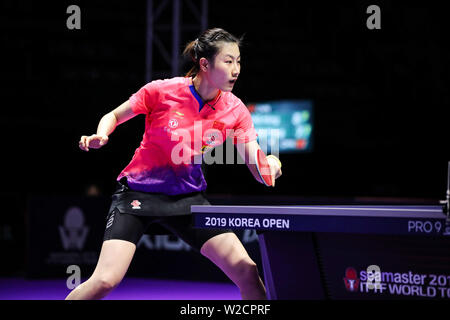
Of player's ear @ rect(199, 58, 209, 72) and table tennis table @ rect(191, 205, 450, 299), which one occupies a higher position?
player's ear @ rect(199, 58, 209, 72)

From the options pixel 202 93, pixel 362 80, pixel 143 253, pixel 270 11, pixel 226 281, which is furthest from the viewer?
pixel 270 11

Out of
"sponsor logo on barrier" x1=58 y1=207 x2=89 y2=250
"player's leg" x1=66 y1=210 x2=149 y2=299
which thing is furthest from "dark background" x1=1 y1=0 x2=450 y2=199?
"player's leg" x1=66 y1=210 x2=149 y2=299

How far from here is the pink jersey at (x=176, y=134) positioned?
3.16 m

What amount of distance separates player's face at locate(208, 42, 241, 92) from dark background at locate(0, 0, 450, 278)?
973 centimetres

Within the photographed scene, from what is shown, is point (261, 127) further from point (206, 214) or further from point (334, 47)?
point (206, 214)

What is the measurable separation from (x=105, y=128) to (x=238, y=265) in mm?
921

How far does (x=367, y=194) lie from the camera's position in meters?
12.9

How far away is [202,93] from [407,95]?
33.2ft

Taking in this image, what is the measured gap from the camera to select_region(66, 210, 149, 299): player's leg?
112 inches

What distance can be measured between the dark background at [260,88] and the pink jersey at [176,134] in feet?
31.6

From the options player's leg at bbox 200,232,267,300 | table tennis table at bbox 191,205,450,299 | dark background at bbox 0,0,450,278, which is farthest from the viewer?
dark background at bbox 0,0,450,278

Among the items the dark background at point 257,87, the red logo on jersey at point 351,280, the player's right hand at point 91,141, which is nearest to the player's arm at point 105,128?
the player's right hand at point 91,141

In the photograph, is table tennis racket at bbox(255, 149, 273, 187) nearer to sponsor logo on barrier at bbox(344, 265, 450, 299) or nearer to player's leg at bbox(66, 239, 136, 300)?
sponsor logo on barrier at bbox(344, 265, 450, 299)
